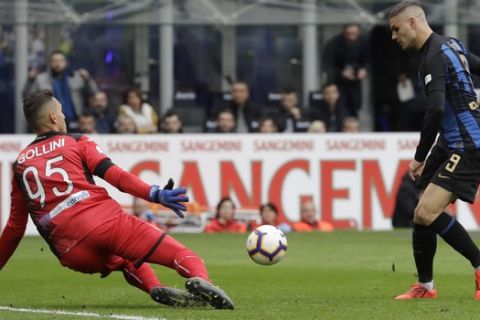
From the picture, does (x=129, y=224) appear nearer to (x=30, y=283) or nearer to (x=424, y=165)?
(x=424, y=165)

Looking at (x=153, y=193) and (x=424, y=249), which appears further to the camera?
(x=424, y=249)

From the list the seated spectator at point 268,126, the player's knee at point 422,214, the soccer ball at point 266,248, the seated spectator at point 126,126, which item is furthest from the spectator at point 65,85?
the player's knee at point 422,214

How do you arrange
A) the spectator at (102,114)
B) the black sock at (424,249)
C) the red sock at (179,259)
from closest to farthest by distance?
the red sock at (179,259) → the black sock at (424,249) → the spectator at (102,114)

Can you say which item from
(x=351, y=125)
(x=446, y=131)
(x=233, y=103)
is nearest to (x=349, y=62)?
(x=351, y=125)

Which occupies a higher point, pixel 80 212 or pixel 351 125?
pixel 80 212

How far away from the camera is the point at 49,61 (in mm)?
22078

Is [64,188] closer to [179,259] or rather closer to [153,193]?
[153,193]

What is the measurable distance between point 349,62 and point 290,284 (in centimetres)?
1094

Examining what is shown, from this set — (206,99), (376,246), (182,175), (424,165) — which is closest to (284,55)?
(206,99)

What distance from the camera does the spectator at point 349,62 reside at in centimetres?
2275

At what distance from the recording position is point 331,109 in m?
22.0

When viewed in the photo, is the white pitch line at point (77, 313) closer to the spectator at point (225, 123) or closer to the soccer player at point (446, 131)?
the soccer player at point (446, 131)

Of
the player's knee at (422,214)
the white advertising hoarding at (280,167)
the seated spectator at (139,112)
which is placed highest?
the player's knee at (422,214)

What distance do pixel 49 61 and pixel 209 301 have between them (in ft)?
43.1
